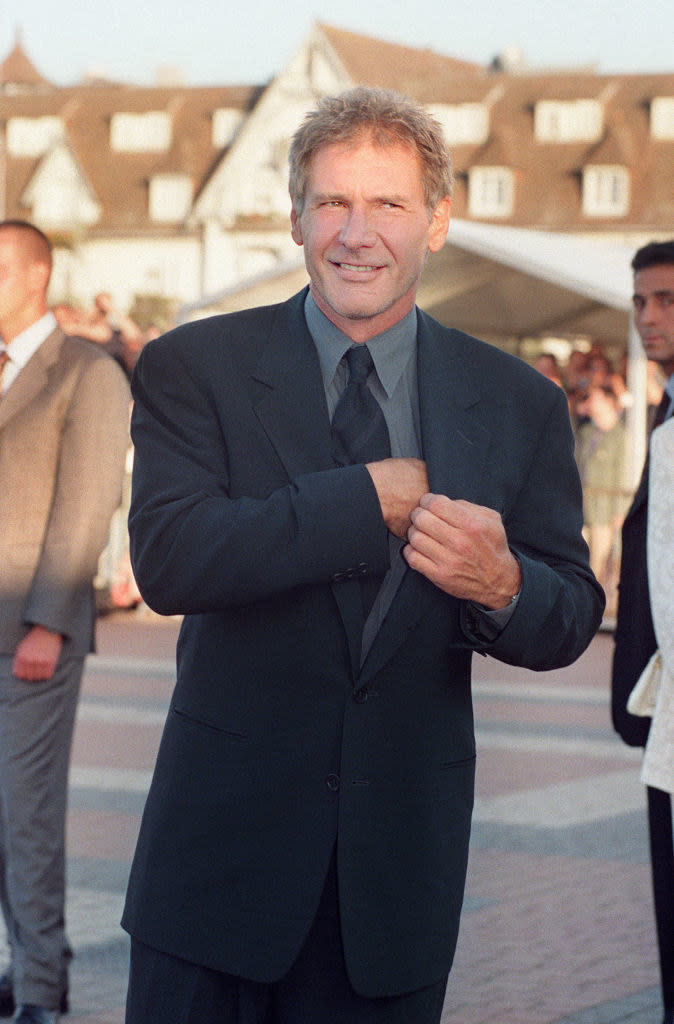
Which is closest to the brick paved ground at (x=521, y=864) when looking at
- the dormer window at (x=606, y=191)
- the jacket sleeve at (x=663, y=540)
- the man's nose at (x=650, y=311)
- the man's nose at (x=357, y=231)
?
the jacket sleeve at (x=663, y=540)

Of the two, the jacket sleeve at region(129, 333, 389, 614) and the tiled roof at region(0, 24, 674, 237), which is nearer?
the jacket sleeve at region(129, 333, 389, 614)

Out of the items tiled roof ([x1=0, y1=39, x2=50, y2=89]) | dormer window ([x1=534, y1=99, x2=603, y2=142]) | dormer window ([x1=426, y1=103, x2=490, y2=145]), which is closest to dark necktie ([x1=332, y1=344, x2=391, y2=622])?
dormer window ([x1=534, y1=99, x2=603, y2=142])

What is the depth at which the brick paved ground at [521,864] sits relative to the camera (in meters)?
5.30

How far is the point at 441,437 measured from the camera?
273cm

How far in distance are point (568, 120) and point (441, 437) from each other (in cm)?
5947

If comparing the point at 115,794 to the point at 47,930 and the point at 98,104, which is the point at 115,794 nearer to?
the point at 47,930

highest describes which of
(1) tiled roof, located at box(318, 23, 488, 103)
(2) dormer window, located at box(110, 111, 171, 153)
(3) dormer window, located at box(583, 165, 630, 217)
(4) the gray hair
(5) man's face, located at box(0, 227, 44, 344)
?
(4) the gray hair

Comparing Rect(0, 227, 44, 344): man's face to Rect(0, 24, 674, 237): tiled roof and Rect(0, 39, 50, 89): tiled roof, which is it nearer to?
Rect(0, 24, 674, 237): tiled roof

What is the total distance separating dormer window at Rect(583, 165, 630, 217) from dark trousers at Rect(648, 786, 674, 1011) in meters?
53.8

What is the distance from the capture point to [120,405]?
509 centimetres

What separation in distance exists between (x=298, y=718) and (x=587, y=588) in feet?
1.58

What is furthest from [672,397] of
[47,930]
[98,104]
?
[98,104]

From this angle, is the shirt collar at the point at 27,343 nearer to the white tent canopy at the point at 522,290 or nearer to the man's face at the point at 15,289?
the man's face at the point at 15,289

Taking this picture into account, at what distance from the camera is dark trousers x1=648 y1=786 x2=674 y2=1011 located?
4.96 m
